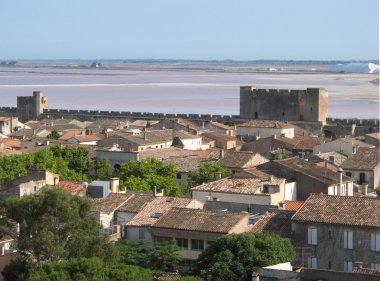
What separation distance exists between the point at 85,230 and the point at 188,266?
3046 millimetres

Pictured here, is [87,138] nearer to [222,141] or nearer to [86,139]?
[86,139]

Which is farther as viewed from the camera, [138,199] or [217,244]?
[138,199]

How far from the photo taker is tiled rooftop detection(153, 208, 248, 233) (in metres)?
23.8

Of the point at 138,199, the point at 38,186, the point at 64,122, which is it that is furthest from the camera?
the point at 64,122

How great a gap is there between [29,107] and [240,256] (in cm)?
6127

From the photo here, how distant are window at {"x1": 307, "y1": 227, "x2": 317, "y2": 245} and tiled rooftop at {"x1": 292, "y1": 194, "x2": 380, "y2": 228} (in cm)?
17

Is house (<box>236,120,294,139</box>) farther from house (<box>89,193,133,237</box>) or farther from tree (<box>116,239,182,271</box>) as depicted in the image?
tree (<box>116,239,182,271</box>)

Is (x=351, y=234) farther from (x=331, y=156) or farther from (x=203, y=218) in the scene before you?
(x=331, y=156)

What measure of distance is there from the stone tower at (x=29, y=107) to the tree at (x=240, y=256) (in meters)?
59.6

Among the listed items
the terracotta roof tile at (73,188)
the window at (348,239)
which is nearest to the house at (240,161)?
the terracotta roof tile at (73,188)

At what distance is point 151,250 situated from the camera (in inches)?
918

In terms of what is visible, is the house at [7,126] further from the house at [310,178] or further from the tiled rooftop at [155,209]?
the tiled rooftop at [155,209]

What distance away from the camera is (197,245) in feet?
78.2

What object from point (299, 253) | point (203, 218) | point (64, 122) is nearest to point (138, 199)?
point (203, 218)
